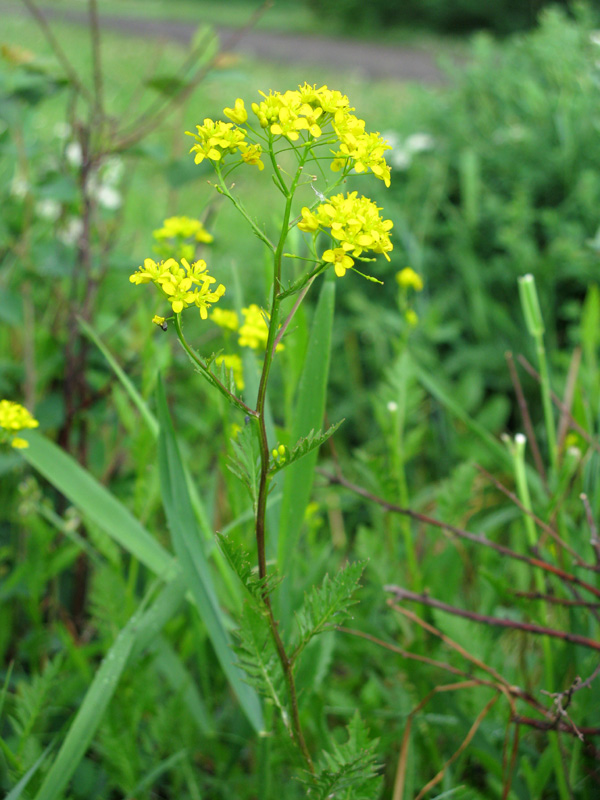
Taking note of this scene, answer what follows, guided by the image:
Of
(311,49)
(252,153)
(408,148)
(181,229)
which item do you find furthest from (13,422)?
(311,49)

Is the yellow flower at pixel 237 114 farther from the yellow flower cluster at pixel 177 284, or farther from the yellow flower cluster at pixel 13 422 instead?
the yellow flower cluster at pixel 13 422

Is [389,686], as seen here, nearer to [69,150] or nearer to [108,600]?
[108,600]

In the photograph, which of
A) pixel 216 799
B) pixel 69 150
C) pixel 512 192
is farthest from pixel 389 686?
pixel 69 150

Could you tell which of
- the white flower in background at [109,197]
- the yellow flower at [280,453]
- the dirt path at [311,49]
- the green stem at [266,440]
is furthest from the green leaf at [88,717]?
the dirt path at [311,49]

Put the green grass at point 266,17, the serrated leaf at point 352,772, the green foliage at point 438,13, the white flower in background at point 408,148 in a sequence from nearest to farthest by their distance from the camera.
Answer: the serrated leaf at point 352,772
the white flower in background at point 408,148
the green foliage at point 438,13
the green grass at point 266,17

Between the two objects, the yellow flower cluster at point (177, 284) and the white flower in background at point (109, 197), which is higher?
the white flower in background at point (109, 197)

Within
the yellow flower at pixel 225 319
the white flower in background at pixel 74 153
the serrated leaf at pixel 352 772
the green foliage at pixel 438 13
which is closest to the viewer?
the serrated leaf at pixel 352 772

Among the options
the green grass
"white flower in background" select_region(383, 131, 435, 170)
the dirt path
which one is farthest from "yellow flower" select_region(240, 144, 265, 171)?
the green grass

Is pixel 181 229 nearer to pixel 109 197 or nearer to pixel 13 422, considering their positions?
pixel 13 422
